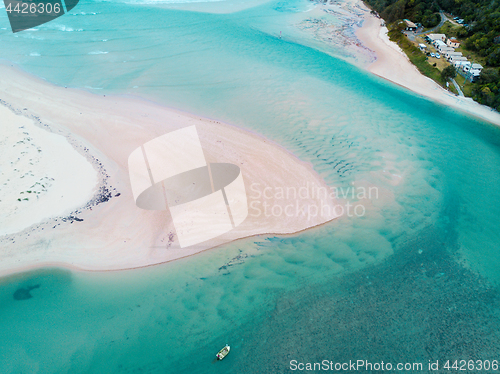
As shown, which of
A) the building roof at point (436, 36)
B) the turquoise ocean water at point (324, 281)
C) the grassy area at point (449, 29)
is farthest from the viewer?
the grassy area at point (449, 29)

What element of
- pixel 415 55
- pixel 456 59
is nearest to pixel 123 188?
pixel 415 55

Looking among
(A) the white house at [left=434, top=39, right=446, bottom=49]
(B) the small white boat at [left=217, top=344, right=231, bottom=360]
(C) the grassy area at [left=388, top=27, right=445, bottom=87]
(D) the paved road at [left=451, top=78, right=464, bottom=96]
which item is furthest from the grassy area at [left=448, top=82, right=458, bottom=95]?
(B) the small white boat at [left=217, top=344, right=231, bottom=360]

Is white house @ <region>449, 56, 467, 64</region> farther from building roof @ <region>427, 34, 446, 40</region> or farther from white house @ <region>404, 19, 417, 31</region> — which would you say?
white house @ <region>404, 19, 417, 31</region>

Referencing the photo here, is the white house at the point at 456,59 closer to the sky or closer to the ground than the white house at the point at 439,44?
closer to the ground

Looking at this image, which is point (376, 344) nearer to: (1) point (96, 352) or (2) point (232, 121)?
(1) point (96, 352)

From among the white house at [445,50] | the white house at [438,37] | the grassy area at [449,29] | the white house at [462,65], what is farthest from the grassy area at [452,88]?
the grassy area at [449,29]

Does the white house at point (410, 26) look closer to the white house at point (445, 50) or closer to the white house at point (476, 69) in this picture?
the white house at point (445, 50)

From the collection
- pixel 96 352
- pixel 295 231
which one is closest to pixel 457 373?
pixel 295 231
